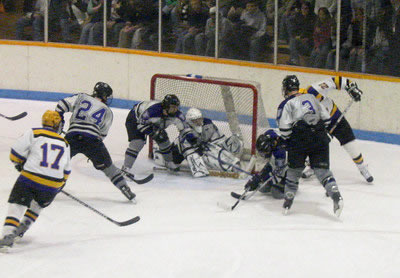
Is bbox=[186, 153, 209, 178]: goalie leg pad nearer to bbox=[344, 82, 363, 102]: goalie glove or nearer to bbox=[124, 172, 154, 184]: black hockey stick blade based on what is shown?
bbox=[124, 172, 154, 184]: black hockey stick blade

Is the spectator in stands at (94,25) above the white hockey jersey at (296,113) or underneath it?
above

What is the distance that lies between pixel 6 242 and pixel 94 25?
5258 mm

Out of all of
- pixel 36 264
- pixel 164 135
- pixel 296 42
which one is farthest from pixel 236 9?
pixel 36 264

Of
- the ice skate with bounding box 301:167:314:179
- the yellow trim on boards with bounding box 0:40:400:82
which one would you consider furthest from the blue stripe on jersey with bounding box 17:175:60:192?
the yellow trim on boards with bounding box 0:40:400:82

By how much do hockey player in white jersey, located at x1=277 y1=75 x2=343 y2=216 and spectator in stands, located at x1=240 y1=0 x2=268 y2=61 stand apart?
269 cm

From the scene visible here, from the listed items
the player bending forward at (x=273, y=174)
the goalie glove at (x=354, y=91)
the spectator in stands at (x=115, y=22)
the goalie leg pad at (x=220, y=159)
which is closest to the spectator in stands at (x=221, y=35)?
the spectator in stands at (x=115, y=22)

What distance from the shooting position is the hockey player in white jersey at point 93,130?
6.38 metres

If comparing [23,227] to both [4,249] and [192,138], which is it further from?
[192,138]

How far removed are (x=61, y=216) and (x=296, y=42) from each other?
3.58m

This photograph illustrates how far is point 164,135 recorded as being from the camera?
7305mm

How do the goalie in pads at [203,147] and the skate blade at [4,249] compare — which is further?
the goalie in pads at [203,147]

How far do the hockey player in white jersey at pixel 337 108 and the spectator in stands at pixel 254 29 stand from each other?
206 centimetres

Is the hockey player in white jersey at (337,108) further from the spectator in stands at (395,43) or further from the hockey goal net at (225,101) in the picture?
the spectator in stands at (395,43)

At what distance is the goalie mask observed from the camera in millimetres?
7293
